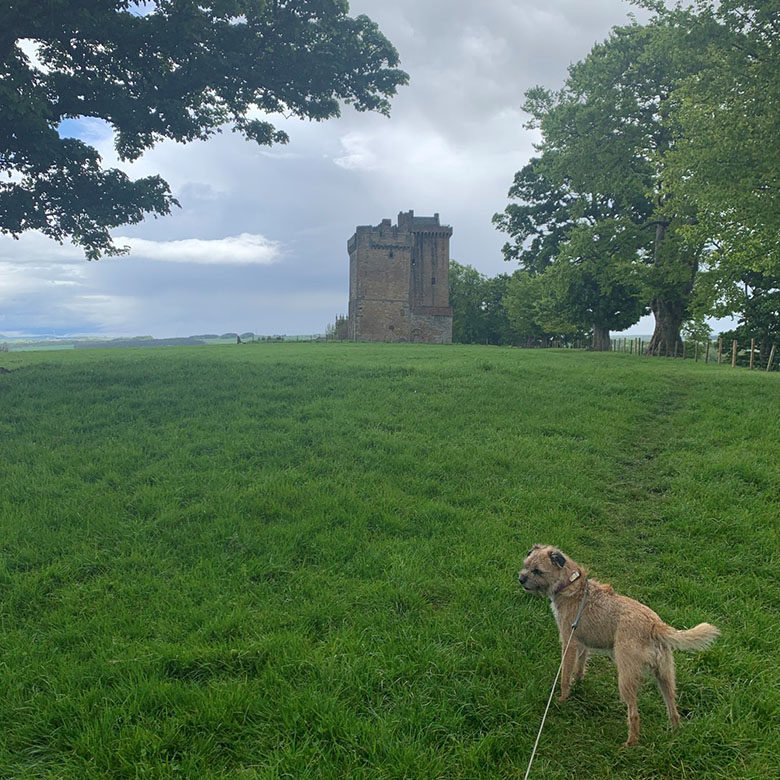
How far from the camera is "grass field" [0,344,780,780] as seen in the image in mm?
3854

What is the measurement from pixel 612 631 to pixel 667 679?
444 millimetres

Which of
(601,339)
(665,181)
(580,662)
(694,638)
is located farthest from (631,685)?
(601,339)

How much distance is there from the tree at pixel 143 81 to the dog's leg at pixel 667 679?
17.6 meters

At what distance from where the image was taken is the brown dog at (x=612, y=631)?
3.82 meters

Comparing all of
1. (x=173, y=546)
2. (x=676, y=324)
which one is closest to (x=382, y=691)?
(x=173, y=546)

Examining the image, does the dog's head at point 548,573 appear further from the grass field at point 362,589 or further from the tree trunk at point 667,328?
the tree trunk at point 667,328

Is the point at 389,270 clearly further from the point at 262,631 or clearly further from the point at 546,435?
the point at 262,631

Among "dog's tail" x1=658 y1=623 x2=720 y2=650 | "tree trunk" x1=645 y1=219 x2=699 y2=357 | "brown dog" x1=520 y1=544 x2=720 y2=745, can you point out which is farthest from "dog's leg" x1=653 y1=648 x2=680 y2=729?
"tree trunk" x1=645 y1=219 x2=699 y2=357

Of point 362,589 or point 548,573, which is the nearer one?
point 548,573

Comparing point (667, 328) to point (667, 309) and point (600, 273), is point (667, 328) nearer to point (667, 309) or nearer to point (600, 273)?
point (667, 309)

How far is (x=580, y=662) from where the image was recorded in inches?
176

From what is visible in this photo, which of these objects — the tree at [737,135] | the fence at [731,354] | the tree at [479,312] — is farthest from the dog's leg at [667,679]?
the tree at [479,312]

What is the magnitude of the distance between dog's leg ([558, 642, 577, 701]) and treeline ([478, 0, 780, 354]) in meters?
15.5

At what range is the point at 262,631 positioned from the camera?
5.02 m
